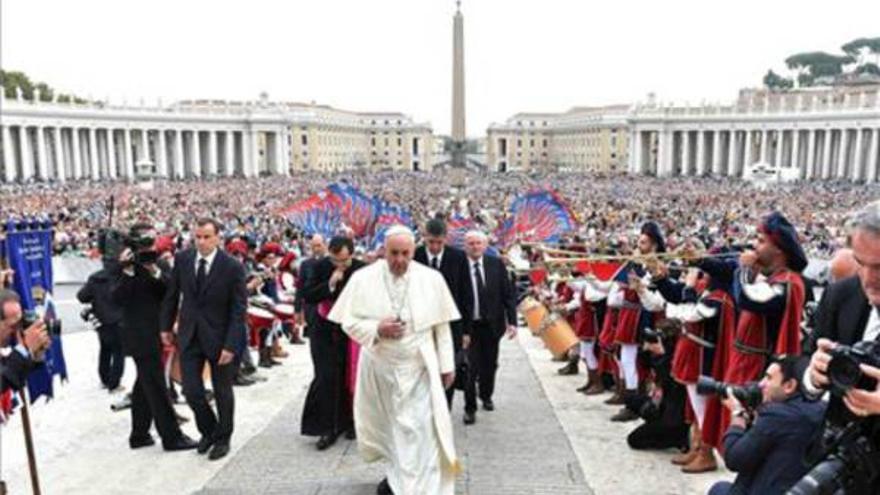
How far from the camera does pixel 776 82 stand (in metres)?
110

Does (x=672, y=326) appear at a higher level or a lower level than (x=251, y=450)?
higher

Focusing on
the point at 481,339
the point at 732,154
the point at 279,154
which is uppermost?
the point at 279,154

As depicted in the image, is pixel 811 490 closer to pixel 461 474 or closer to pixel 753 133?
pixel 461 474

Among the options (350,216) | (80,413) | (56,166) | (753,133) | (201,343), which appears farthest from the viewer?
(753,133)

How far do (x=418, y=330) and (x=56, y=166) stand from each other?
252ft

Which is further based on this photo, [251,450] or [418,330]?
[251,450]

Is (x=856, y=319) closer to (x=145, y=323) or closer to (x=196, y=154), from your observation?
(x=145, y=323)

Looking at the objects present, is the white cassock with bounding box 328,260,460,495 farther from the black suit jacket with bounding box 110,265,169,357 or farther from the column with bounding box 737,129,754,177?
the column with bounding box 737,129,754,177

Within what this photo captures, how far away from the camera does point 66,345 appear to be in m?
10.1

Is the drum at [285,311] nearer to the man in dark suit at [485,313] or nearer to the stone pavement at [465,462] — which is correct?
the stone pavement at [465,462]

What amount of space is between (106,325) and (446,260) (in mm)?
3577

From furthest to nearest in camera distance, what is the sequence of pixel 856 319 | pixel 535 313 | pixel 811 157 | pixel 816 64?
pixel 816 64 < pixel 811 157 < pixel 535 313 < pixel 856 319

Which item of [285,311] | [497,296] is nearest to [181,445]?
[497,296]

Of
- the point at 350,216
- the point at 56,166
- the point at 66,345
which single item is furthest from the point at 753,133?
the point at 66,345
